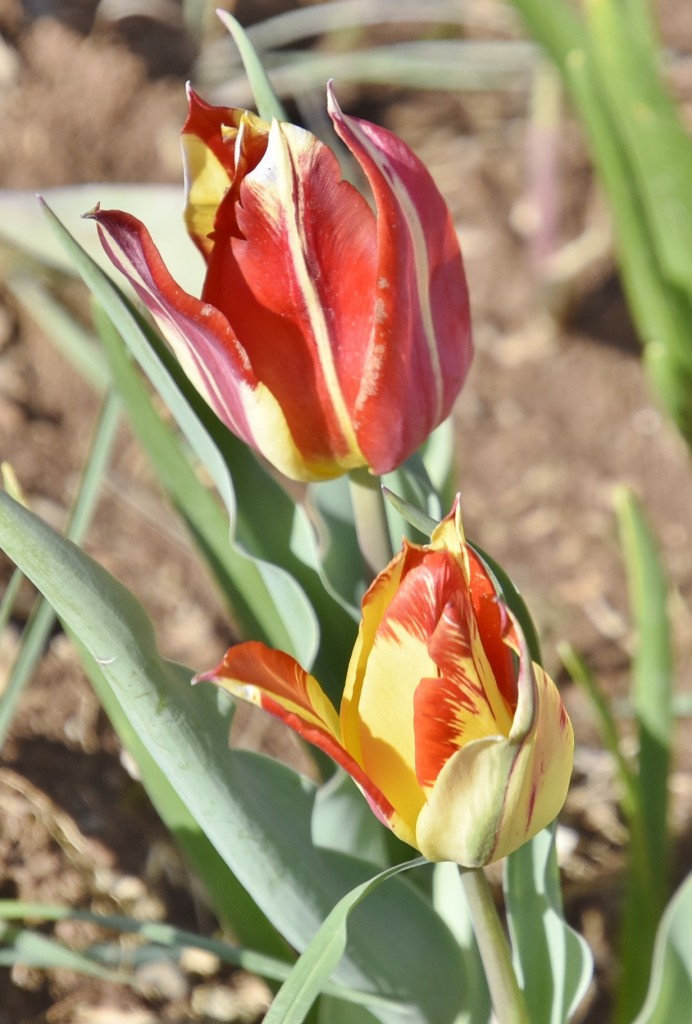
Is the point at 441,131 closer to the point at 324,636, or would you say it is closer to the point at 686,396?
the point at 686,396

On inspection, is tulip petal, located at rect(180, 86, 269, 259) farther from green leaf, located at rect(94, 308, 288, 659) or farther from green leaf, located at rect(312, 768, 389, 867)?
green leaf, located at rect(312, 768, 389, 867)

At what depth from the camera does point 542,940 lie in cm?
68

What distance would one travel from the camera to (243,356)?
503mm

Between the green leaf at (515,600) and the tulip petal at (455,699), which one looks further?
the green leaf at (515,600)

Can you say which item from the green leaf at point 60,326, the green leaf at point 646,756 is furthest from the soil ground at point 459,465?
the green leaf at point 646,756

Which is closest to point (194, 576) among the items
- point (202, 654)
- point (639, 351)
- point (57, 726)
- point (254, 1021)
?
point (202, 654)

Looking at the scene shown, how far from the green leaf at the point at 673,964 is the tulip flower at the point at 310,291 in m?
0.30

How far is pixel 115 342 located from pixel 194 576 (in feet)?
2.22

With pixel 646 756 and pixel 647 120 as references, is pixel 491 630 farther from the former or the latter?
pixel 647 120

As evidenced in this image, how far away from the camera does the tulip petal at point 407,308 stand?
494 millimetres

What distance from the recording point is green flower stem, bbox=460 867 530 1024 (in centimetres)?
53

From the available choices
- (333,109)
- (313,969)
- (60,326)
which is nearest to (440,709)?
(313,969)

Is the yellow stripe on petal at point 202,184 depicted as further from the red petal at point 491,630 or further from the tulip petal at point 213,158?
the red petal at point 491,630

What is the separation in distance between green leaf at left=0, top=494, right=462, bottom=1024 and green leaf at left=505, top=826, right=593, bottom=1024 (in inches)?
1.7
